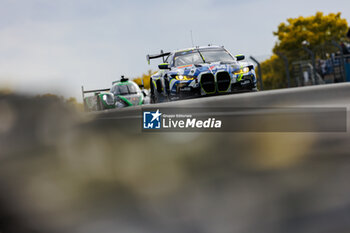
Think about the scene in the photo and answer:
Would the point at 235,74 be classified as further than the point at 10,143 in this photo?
Yes

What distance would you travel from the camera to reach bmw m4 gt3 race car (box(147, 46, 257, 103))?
6.94 meters

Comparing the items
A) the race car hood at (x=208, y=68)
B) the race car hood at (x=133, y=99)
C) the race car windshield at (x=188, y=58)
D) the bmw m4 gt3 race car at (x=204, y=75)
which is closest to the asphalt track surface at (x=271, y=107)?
the bmw m4 gt3 race car at (x=204, y=75)

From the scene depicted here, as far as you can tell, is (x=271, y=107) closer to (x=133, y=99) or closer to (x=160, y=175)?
(x=160, y=175)

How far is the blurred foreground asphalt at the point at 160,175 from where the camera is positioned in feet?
8.77

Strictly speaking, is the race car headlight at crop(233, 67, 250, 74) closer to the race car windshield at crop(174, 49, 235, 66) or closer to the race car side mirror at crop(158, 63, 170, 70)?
the race car windshield at crop(174, 49, 235, 66)

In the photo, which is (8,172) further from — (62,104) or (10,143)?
(62,104)

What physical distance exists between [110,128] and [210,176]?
2.49ft

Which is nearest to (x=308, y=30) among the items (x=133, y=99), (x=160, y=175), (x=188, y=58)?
(x=133, y=99)

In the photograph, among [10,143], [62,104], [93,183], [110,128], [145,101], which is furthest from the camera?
[145,101]

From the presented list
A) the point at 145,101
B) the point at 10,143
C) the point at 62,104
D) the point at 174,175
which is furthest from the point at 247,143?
the point at 145,101

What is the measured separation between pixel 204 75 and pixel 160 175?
3966 millimetres

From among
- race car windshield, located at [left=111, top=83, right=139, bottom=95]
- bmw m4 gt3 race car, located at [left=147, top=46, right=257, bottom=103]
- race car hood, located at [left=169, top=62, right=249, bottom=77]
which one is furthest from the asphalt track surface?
race car windshield, located at [left=111, top=83, right=139, bottom=95]

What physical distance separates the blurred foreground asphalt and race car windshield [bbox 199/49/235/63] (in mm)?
4139

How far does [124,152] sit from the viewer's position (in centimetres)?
319
